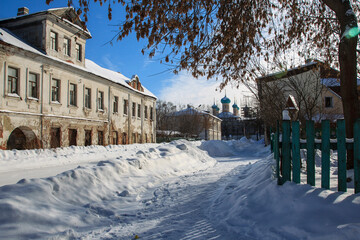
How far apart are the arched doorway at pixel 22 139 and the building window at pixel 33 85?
2289 millimetres

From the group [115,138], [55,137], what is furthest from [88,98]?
[55,137]

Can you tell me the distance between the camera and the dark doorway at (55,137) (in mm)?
18406

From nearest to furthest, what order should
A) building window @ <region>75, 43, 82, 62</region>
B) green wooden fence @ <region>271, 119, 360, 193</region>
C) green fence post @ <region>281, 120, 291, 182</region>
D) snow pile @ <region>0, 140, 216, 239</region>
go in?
snow pile @ <region>0, 140, 216, 239</region>, green wooden fence @ <region>271, 119, 360, 193</region>, green fence post @ <region>281, 120, 291, 182</region>, building window @ <region>75, 43, 82, 62</region>

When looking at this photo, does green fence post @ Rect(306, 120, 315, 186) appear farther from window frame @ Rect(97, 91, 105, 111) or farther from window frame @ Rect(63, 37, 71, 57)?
window frame @ Rect(97, 91, 105, 111)

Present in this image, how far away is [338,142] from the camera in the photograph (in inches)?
169

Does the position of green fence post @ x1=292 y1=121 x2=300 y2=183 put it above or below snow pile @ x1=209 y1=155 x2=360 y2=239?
above

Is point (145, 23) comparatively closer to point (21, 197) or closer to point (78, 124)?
point (21, 197)

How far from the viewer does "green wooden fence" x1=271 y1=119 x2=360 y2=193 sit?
4.24 meters

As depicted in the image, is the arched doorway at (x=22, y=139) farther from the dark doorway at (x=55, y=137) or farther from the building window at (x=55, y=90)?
the building window at (x=55, y=90)

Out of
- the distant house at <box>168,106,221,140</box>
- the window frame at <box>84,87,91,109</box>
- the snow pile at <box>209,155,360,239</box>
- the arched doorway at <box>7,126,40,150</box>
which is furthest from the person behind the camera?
the distant house at <box>168,106,221,140</box>

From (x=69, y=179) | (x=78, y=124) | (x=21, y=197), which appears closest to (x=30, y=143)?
(x=78, y=124)

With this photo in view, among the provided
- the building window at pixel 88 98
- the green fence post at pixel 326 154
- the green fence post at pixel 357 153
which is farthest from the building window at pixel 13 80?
the green fence post at pixel 357 153

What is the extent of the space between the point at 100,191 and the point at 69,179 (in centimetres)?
74

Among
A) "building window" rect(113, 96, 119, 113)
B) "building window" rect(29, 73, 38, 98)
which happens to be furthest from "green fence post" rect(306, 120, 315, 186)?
"building window" rect(113, 96, 119, 113)
